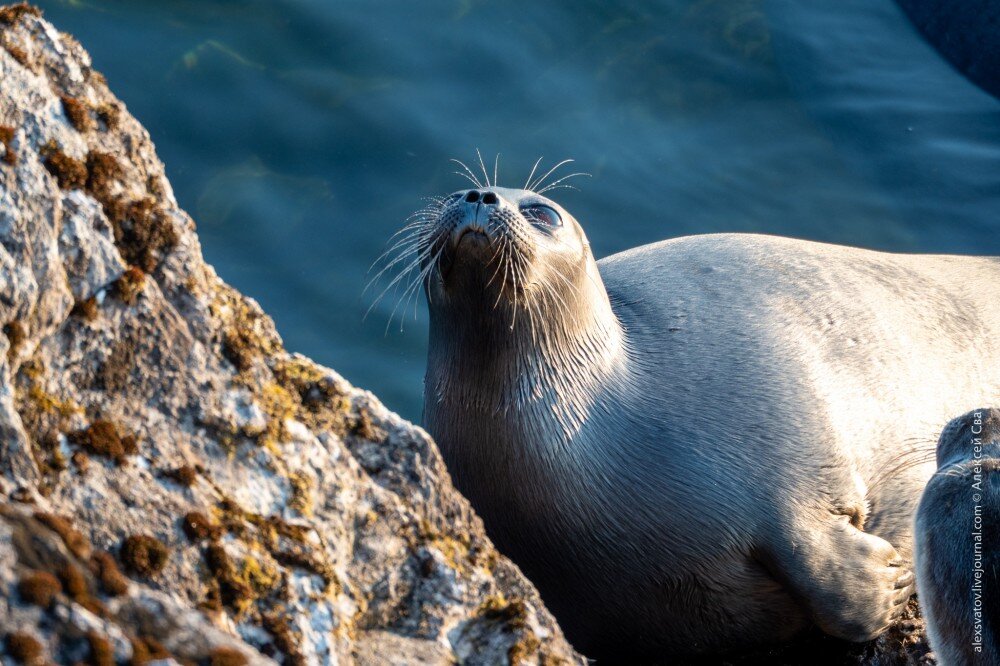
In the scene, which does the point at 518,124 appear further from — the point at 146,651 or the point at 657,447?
the point at 146,651

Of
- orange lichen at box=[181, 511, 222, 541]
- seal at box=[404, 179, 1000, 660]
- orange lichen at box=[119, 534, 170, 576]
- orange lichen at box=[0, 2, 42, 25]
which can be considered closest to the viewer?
orange lichen at box=[119, 534, 170, 576]

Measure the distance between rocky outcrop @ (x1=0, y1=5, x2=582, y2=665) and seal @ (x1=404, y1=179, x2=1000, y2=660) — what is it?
1308 mm

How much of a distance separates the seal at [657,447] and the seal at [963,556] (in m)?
0.64

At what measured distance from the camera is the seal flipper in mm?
4133

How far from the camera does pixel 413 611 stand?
2.76 m

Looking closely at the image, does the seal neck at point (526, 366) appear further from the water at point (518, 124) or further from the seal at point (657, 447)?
the water at point (518, 124)

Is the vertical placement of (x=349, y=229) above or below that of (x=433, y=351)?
above

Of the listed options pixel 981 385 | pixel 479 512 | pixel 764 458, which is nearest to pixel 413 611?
pixel 479 512

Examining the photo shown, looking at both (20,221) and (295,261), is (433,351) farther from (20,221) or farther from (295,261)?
(295,261)

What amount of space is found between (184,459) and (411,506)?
0.60m

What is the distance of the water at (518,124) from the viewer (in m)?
7.18

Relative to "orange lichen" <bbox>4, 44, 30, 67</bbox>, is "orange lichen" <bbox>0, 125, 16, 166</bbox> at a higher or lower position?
lower

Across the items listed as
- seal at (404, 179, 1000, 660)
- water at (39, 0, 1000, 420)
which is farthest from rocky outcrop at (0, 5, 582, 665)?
water at (39, 0, 1000, 420)

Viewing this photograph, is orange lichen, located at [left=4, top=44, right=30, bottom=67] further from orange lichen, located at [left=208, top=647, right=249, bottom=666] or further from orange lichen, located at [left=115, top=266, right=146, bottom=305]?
orange lichen, located at [left=208, top=647, right=249, bottom=666]
